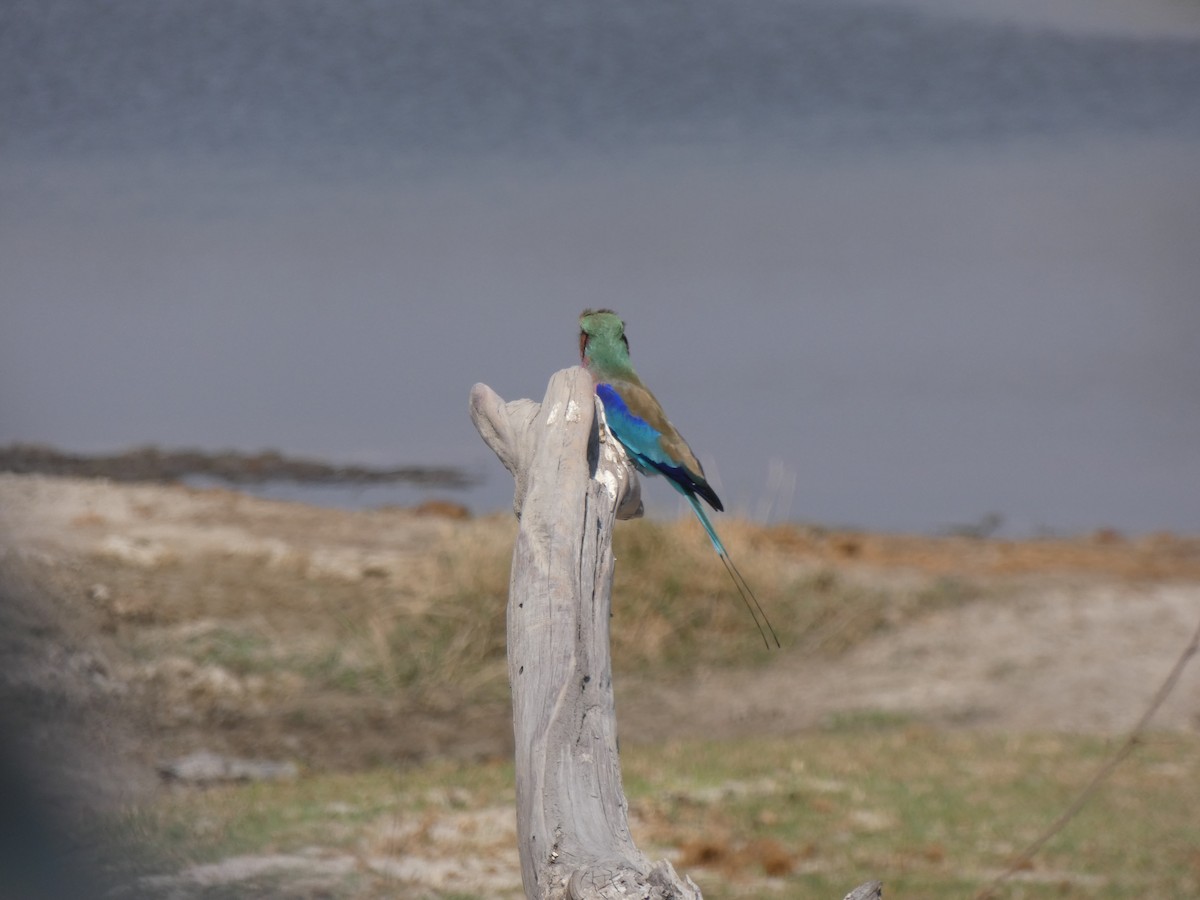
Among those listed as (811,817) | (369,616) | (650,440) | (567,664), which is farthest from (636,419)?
(369,616)

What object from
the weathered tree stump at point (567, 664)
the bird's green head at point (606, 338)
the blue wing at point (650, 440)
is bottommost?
the weathered tree stump at point (567, 664)

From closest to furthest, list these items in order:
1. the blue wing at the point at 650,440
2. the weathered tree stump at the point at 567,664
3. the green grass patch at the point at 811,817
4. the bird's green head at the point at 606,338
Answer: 1. the weathered tree stump at the point at 567,664
2. the blue wing at the point at 650,440
3. the bird's green head at the point at 606,338
4. the green grass patch at the point at 811,817

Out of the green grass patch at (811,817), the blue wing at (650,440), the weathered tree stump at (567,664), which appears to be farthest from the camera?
the green grass patch at (811,817)

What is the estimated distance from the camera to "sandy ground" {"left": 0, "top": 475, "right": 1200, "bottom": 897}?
9.23 metres

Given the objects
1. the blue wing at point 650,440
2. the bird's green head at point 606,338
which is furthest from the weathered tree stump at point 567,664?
the bird's green head at point 606,338

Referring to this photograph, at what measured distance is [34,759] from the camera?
8.73ft

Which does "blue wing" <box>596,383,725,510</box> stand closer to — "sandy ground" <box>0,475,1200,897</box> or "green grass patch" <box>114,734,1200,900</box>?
"green grass patch" <box>114,734,1200,900</box>

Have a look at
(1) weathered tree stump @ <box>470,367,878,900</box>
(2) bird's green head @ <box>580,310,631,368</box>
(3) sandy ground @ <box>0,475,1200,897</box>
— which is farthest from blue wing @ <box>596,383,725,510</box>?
(3) sandy ground @ <box>0,475,1200,897</box>

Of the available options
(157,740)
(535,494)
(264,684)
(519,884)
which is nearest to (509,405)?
(535,494)

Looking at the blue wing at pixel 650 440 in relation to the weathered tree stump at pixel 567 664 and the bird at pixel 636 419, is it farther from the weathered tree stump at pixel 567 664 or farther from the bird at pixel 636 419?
the weathered tree stump at pixel 567 664

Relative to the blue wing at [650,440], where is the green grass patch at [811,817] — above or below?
below

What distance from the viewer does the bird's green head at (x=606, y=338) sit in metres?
4.97

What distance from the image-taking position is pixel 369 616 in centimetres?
1089

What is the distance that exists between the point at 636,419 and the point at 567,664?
5.51 ft
